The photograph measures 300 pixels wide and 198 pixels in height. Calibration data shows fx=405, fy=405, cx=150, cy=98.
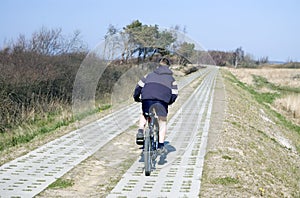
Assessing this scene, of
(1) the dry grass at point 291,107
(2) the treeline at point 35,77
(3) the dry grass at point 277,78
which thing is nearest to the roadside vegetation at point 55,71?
(2) the treeline at point 35,77

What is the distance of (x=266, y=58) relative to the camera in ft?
486

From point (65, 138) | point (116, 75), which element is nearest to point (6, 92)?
point (116, 75)

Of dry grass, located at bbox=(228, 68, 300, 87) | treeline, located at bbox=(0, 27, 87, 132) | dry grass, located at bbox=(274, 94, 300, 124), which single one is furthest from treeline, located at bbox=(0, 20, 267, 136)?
dry grass, located at bbox=(228, 68, 300, 87)

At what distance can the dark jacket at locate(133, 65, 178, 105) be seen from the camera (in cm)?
698

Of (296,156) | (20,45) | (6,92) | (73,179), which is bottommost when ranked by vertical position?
(296,156)

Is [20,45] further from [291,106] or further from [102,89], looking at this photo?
[291,106]

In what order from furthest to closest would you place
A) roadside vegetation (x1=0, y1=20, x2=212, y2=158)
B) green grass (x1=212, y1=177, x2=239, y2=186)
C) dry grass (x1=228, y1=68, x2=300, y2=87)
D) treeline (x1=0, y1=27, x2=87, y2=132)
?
dry grass (x1=228, y1=68, x2=300, y2=87)
treeline (x1=0, y1=27, x2=87, y2=132)
roadside vegetation (x1=0, y1=20, x2=212, y2=158)
green grass (x1=212, y1=177, x2=239, y2=186)

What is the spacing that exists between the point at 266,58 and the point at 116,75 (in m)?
142

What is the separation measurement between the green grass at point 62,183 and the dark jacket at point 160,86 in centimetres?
187

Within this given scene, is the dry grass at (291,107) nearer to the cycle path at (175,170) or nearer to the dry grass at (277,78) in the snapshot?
the cycle path at (175,170)

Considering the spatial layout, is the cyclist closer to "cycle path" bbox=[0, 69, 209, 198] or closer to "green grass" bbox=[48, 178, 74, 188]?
"green grass" bbox=[48, 178, 74, 188]

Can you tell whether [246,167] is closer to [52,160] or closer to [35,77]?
[52,160]

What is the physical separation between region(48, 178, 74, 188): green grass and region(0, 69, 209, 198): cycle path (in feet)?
0.27

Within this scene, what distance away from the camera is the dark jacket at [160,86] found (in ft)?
22.9
